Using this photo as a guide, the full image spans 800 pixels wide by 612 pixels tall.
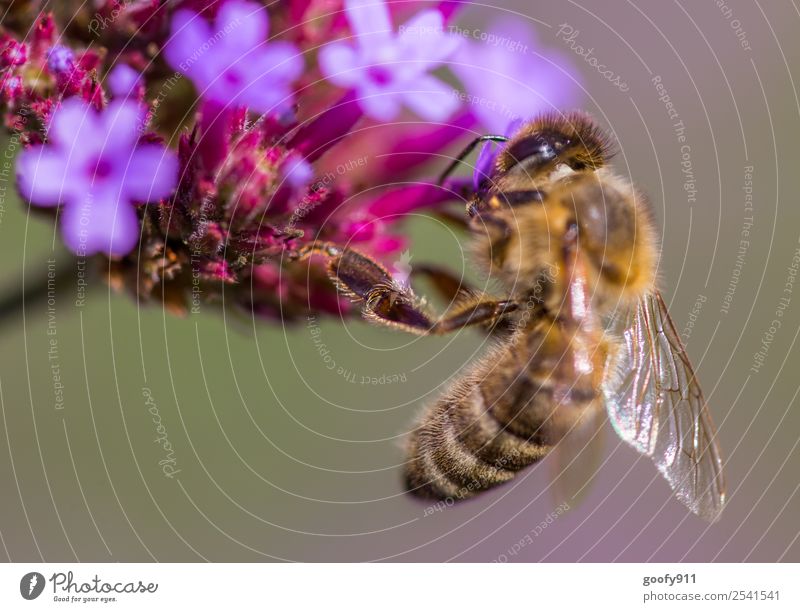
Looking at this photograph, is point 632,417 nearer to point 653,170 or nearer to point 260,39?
point 260,39

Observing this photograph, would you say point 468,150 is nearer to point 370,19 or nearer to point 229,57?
point 370,19

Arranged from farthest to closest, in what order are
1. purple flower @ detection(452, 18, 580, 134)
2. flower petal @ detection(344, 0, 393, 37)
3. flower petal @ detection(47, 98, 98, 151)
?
purple flower @ detection(452, 18, 580, 134) → flower petal @ detection(344, 0, 393, 37) → flower petal @ detection(47, 98, 98, 151)

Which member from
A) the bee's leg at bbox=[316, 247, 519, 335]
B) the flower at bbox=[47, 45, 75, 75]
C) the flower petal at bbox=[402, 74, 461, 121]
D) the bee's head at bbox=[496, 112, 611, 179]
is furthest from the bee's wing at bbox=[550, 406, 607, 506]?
the flower at bbox=[47, 45, 75, 75]

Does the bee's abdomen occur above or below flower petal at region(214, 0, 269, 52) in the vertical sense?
below

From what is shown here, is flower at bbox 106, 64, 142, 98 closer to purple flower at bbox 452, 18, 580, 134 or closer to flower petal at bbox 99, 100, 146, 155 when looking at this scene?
flower petal at bbox 99, 100, 146, 155
